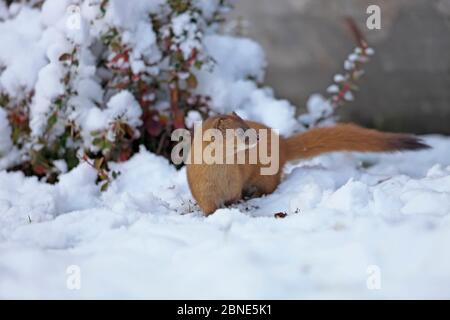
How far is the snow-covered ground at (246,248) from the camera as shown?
2191 mm

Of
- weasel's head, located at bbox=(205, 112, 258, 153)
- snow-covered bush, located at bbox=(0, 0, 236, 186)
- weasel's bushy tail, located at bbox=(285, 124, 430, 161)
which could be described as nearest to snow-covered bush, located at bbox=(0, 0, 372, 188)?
snow-covered bush, located at bbox=(0, 0, 236, 186)

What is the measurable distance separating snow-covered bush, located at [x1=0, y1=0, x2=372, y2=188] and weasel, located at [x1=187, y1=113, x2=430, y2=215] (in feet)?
1.65

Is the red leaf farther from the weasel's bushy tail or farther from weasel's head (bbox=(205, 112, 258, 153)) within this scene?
weasel's head (bbox=(205, 112, 258, 153))

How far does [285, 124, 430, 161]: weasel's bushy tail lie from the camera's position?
12.3 feet

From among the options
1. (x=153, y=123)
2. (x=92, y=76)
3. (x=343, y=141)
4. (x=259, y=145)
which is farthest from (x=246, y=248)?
(x=92, y=76)

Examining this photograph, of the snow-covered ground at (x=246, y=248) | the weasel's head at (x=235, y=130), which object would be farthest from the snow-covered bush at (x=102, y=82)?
the weasel's head at (x=235, y=130)

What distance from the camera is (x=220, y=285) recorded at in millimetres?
2203

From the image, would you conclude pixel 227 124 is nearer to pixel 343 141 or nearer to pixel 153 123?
pixel 343 141

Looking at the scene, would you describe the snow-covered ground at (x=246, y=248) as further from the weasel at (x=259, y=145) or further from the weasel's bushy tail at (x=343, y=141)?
the weasel's bushy tail at (x=343, y=141)

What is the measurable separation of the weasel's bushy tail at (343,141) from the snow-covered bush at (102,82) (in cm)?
48

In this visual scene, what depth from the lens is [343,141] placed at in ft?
12.7

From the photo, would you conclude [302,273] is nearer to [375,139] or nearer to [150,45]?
[375,139]
